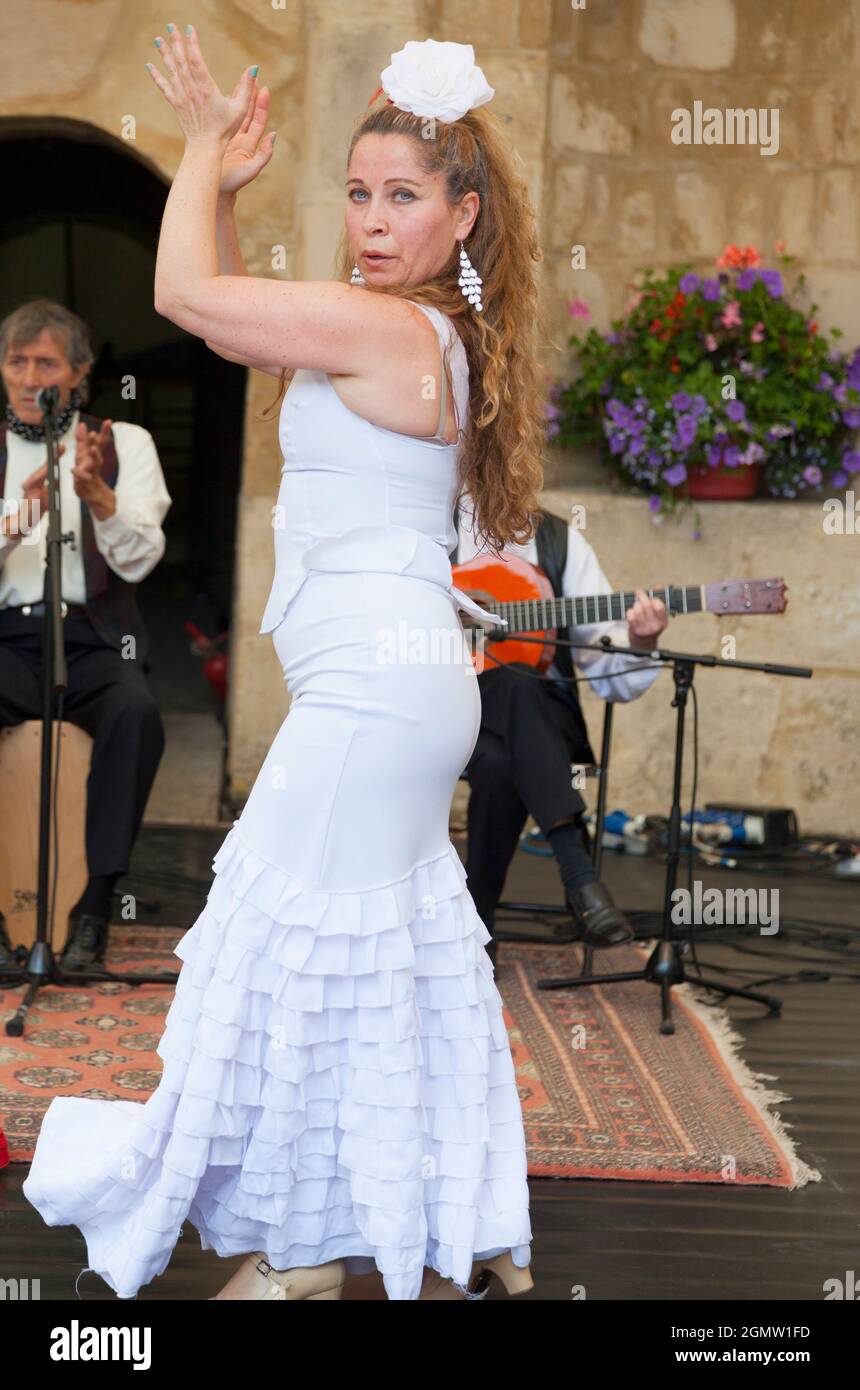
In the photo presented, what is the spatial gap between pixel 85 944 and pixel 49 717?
0.66 m

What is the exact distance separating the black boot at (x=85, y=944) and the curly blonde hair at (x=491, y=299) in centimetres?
227

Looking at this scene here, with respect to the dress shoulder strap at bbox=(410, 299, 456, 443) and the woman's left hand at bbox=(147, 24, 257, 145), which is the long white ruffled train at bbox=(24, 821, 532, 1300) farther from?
the woman's left hand at bbox=(147, 24, 257, 145)

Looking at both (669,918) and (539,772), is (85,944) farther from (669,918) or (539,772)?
(669,918)

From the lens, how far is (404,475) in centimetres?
218

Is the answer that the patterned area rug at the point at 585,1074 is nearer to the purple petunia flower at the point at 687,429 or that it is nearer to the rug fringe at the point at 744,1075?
the rug fringe at the point at 744,1075

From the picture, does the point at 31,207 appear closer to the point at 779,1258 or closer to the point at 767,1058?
the point at 767,1058

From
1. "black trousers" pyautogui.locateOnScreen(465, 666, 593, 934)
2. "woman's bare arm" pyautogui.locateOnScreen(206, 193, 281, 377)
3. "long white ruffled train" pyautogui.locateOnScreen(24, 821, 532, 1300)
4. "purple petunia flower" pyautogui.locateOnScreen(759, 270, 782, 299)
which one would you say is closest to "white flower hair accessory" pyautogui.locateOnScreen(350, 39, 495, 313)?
"woman's bare arm" pyautogui.locateOnScreen(206, 193, 281, 377)

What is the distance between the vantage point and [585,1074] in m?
3.64

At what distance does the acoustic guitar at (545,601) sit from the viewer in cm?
416

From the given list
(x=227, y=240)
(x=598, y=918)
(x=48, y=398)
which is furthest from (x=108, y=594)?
(x=227, y=240)

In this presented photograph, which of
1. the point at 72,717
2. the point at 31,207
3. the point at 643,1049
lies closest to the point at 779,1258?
the point at 643,1049

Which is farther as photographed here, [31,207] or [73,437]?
[31,207]

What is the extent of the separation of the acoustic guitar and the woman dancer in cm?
195
